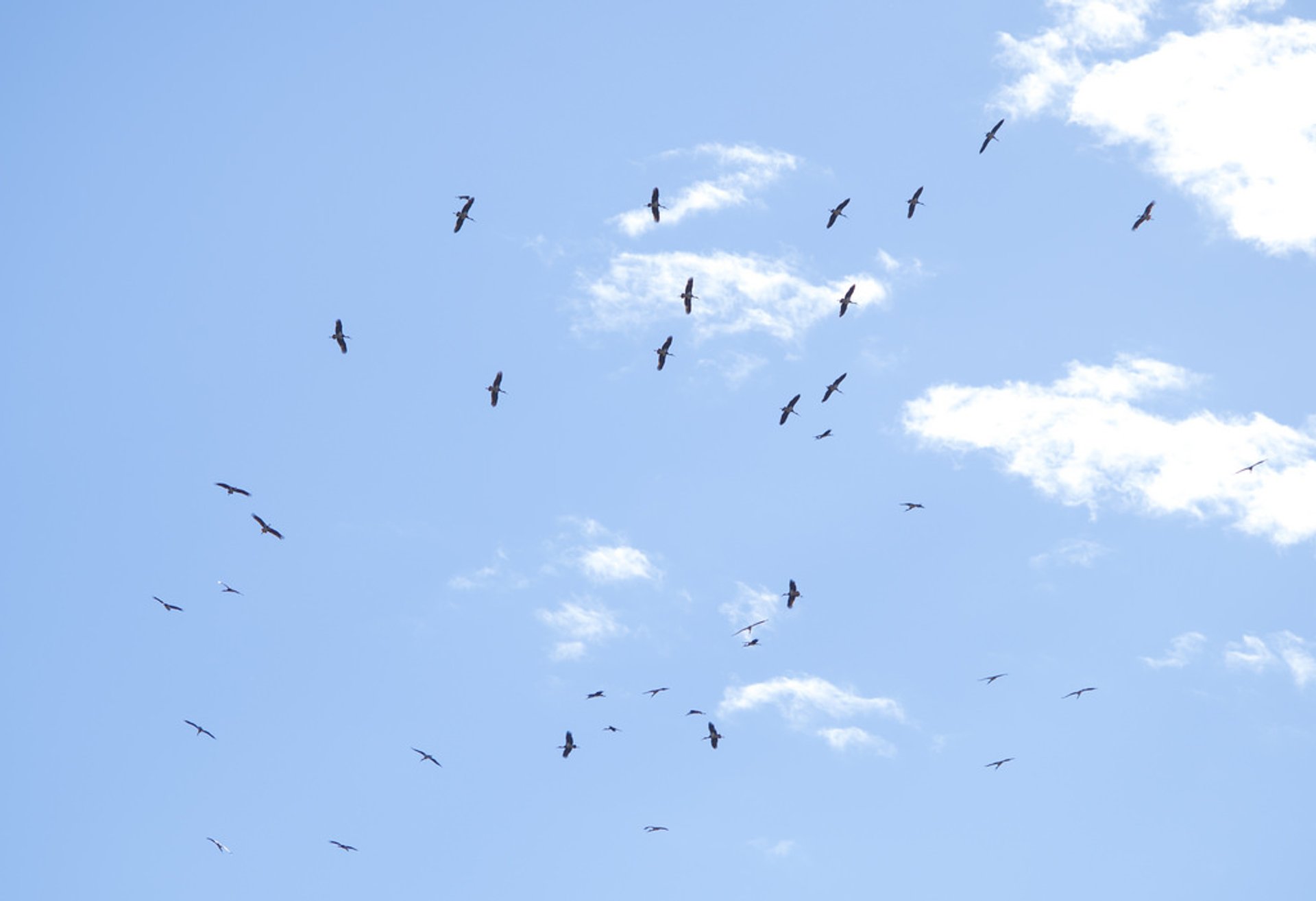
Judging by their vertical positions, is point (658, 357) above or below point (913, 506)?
above

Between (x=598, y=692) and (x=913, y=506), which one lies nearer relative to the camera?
(x=598, y=692)

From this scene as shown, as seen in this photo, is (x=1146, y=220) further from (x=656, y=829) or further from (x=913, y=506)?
(x=656, y=829)

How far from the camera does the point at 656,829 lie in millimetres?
161625

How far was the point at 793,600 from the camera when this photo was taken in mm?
157500

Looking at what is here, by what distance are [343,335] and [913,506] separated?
54.0 metres

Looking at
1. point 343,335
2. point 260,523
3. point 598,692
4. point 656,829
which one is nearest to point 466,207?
point 343,335

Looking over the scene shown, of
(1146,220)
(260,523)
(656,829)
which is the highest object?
(1146,220)

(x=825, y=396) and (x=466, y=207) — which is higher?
(x=466, y=207)

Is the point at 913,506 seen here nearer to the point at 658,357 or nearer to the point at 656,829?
the point at 658,357

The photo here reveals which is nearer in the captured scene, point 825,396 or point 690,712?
point 690,712

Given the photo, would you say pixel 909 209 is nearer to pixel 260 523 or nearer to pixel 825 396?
pixel 825 396

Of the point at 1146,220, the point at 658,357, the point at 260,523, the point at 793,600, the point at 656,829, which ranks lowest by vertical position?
the point at 656,829

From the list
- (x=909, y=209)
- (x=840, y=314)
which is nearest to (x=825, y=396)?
(x=840, y=314)

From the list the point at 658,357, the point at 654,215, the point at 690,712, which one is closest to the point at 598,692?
the point at 690,712
